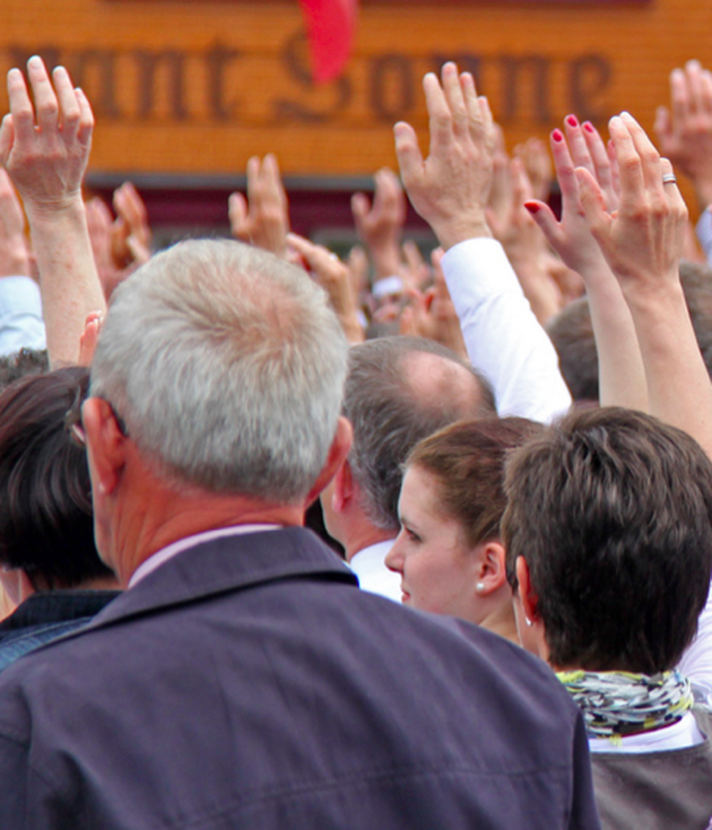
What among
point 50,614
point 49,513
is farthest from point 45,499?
point 50,614

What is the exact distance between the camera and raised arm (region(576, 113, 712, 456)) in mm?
1999

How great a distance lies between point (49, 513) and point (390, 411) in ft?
2.40

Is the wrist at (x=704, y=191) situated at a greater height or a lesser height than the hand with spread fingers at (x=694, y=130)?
lesser

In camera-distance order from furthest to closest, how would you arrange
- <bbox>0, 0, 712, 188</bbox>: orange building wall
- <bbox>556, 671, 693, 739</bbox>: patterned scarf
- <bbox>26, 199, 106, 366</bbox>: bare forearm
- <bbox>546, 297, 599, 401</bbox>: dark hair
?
<bbox>0, 0, 712, 188</bbox>: orange building wall
<bbox>546, 297, 599, 401</bbox>: dark hair
<bbox>26, 199, 106, 366</bbox>: bare forearm
<bbox>556, 671, 693, 739</bbox>: patterned scarf

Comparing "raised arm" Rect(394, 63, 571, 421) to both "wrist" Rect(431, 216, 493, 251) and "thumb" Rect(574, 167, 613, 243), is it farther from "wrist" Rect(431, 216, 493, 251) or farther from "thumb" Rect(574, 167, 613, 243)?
"thumb" Rect(574, 167, 613, 243)

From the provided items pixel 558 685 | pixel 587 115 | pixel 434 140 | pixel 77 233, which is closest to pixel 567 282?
pixel 434 140

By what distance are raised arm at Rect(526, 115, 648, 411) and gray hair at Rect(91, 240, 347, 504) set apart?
123cm

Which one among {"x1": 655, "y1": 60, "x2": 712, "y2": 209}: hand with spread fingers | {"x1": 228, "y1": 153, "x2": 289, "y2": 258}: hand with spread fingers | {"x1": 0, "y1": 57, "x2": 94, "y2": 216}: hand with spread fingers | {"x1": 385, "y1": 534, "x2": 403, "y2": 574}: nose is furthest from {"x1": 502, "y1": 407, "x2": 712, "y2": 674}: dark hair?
{"x1": 228, "y1": 153, "x2": 289, "y2": 258}: hand with spread fingers

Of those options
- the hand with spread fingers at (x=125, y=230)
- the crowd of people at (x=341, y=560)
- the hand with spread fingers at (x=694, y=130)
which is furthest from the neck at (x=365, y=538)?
the hand with spread fingers at (x=125, y=230)

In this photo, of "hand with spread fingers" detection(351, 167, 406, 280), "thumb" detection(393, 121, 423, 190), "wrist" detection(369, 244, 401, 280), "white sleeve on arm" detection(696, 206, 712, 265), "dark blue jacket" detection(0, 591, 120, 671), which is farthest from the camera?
"wrist" detection(369, 244, 401, 280)

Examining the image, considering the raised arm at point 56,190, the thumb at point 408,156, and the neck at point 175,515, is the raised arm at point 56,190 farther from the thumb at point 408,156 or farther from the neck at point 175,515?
the neck at point 175,515

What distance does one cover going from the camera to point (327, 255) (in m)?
3.31

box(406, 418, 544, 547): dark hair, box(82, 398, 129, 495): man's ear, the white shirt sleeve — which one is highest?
box(82, 398, 129, 495): man's ear

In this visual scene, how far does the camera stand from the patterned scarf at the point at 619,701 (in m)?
1.50
